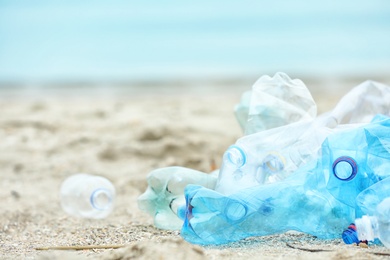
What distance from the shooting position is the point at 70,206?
253 centimetres

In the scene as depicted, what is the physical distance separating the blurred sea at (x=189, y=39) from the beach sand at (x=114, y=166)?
4.17 meters

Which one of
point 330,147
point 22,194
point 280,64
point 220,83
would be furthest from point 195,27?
point 330,147

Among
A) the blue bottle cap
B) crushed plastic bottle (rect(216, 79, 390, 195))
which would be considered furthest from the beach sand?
crushed plastic bottle (rect(216, 79, 390, 195))

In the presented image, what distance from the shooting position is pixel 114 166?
10.6 ft

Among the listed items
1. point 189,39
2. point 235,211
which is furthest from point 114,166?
point 189,39

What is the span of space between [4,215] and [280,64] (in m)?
7.30

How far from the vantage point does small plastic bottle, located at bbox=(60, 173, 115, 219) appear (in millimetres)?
2414

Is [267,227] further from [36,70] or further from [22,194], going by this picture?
[36,70]

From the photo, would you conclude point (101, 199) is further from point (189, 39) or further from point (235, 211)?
point (189, 39)

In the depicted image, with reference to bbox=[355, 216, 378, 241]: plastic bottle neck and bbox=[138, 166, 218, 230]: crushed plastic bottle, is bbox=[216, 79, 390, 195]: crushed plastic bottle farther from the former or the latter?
bbox=[355, 216, 378, 241]: plastic bottle neck

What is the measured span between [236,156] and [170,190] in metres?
0.29

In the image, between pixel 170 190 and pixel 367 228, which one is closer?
pixel 367 228

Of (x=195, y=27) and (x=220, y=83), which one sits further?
(x=195, y=27)

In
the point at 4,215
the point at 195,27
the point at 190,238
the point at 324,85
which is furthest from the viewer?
the point at 195,27
